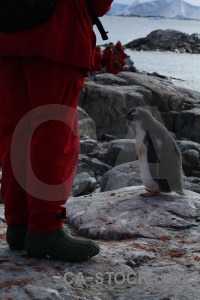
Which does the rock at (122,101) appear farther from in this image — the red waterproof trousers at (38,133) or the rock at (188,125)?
the red waterproof trousers at (38,133)

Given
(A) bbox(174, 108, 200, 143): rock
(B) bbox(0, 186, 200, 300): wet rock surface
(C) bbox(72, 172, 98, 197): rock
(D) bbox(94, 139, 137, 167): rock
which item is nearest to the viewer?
(B) bbox(0, 186, 200, 300): wet rock surface

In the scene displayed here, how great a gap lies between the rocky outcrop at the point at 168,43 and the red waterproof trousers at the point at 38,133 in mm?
53506

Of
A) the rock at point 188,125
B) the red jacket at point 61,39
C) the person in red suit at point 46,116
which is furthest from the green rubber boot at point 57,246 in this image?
the rock at point 188,125

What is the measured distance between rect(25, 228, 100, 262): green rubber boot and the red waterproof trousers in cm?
4

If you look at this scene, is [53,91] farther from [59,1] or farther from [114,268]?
[114,268]

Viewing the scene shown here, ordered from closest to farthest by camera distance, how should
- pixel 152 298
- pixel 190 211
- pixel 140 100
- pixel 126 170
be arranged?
pixel 152 298, pixel 190 211, pixel 126 170, pixel 140 100

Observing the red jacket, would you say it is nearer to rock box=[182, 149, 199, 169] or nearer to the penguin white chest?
the penguin white chest

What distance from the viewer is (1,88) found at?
274cm

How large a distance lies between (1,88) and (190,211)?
67.7 inches

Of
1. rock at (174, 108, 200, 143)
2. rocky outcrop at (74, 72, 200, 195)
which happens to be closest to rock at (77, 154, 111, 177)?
rocky outcrop at (74, 72, 200, 195)

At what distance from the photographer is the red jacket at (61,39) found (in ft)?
8.44

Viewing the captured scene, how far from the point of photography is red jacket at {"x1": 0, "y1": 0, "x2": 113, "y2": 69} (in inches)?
101

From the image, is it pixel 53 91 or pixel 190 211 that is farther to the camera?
pixel 190 211

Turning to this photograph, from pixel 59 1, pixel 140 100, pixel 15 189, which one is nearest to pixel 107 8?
pixel 59 1
